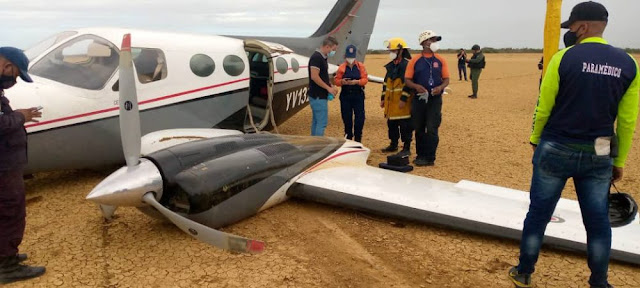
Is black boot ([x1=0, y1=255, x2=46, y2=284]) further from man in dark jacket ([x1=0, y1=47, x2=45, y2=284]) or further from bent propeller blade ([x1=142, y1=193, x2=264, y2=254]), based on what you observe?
bent propeller blade ([x1=142, y1=193, x2=264, y2=254])

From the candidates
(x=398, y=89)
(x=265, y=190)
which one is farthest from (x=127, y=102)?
(x=398, y=89)

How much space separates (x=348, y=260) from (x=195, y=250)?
1590mm

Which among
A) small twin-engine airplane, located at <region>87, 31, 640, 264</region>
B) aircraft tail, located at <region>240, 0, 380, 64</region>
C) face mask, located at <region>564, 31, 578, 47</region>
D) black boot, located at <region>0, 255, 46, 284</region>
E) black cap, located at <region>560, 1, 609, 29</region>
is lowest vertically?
black boot, located at <region>0, 255, 46, 284</region>

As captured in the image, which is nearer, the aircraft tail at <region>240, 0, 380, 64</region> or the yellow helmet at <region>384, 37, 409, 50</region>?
the yellow helmet at <region>384, 37, 409, 50</region>

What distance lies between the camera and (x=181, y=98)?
24.5 feet

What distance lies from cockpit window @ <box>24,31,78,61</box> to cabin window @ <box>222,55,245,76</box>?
236 cm

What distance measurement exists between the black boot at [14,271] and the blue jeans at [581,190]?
4352mm

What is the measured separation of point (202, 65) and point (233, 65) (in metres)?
0.63

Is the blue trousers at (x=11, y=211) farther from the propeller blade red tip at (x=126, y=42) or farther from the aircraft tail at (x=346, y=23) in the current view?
the aircraft tail at (x=346, y=23)

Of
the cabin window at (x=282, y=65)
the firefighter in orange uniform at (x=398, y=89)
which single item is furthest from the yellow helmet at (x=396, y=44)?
the cabin window at (x=282, y=65)

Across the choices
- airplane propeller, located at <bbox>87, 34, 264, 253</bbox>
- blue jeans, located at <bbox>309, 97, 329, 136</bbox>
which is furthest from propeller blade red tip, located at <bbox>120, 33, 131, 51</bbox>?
blue jeans, located at <bbox>309, 97, 329, 136</bbox>

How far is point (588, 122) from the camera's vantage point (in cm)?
342

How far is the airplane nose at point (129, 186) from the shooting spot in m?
4.36

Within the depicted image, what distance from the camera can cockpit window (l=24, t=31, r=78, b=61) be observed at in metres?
6.94
